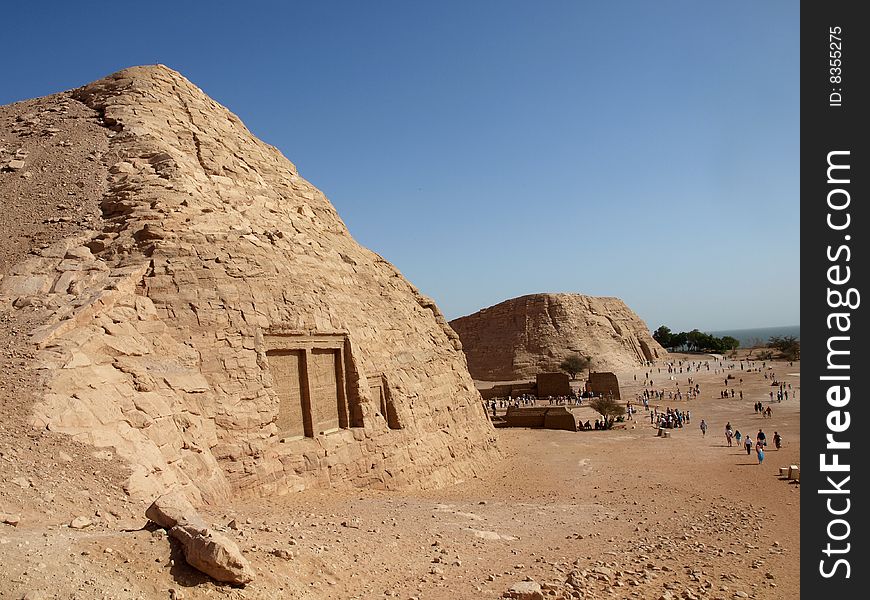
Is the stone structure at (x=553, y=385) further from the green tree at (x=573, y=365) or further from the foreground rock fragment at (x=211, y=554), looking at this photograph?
the foreground rock fragment at (x=211, y=554)

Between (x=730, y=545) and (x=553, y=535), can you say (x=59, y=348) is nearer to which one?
(x=553, y=535)

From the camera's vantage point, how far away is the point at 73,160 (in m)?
14.5

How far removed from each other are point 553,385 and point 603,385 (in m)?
3.23

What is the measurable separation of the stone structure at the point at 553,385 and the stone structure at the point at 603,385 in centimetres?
166

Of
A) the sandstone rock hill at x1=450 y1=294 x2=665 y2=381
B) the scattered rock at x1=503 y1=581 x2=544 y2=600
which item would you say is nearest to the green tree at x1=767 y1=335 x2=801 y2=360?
the sandstone rock hill at x1=450 y1=294 x2=665 y2=381

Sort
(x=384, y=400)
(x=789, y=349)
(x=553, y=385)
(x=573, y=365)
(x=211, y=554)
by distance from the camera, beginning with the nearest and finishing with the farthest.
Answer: (x=211, y=554), (x=384, y=400), (x=553, y=385), (x=573, y=365), (x=789, y=349)

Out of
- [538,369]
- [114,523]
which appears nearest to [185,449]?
[114,523]

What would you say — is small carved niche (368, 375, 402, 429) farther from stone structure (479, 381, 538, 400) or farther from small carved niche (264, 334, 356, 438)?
stone structure (479, 381, 538, 400)

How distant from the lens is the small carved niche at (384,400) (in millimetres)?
13851

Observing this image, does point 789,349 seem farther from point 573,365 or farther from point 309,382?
point 309,382

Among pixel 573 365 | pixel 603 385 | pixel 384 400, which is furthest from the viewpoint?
pixel 573 365

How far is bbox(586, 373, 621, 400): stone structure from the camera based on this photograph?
126ft

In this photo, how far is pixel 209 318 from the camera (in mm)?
10859

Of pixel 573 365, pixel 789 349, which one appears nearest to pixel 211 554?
pixel 573 365
